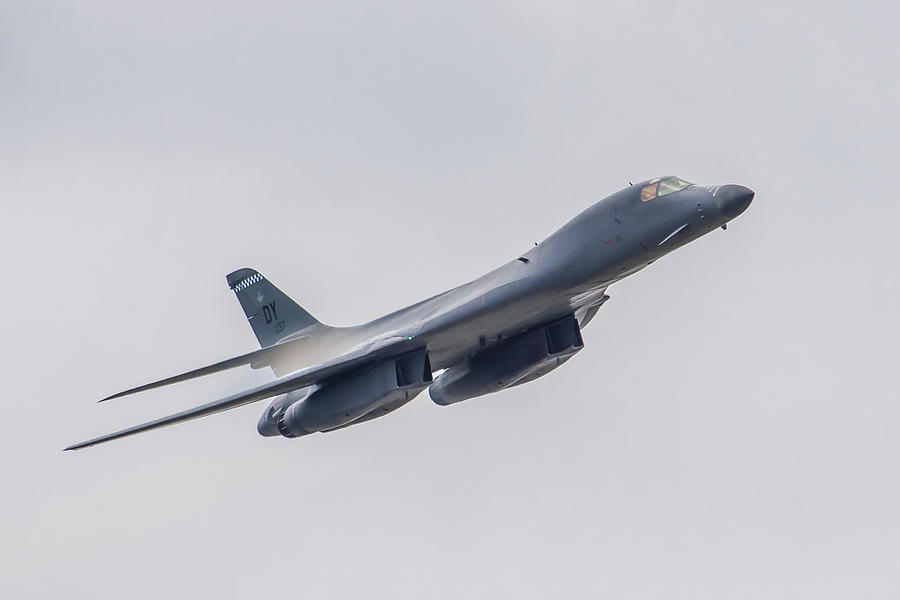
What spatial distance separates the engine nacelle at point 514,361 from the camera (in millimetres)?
24969

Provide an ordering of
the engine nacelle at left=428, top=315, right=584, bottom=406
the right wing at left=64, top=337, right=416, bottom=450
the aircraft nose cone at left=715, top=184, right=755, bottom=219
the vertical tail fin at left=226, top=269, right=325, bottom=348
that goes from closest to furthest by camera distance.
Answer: the aircraft nose cone at left=715, top=184, right=755, bottom=219
the right wing at left=64, top=337, right=416, bottom=450
the engine nacelle at left=428, top=315, right=584, bottom=406
the vertical tail fin at left=226, top=269, right=325, bottom=348

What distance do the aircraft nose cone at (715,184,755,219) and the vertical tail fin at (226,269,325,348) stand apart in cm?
1161

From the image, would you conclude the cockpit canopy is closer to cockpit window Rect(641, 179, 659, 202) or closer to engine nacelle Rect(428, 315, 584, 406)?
cockpit window Rect(641, 179, 659, 202)

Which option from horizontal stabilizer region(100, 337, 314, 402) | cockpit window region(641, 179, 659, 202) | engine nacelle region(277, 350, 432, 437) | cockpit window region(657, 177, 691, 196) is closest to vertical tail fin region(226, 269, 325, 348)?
horizontal stabilizer region(100, 337, 314, 402)

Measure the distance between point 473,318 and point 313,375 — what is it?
11.1ft

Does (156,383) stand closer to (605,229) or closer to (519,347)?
(519,347)

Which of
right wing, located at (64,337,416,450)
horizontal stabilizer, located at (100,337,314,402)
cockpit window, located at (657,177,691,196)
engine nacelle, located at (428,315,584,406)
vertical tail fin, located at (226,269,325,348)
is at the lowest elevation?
engine nacelle, located at (428,315,584,406)

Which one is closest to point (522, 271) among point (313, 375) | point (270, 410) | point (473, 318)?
point (473, 318)

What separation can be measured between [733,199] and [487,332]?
223 inches

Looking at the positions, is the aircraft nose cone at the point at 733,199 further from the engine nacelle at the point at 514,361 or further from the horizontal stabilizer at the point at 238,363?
the horizontal stabilizer at the point at 238,363

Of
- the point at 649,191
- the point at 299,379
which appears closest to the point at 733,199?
the point at 649,191

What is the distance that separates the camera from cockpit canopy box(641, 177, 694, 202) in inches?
842

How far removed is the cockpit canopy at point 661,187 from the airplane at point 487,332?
2 cm

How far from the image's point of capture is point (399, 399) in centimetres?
2394
